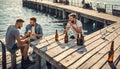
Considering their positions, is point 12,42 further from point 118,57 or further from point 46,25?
point 46,25

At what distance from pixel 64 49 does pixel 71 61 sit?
1.10 metres

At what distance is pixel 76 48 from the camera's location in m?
7.38

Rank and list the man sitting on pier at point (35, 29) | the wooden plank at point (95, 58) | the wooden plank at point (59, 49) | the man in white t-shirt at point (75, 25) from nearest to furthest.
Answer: the wooden plank at point (95, 58) → the wooden plank at point (59, 49) → the man in white t-shirt at point (75, 25) → the man sitting on pier at point (35, 29)

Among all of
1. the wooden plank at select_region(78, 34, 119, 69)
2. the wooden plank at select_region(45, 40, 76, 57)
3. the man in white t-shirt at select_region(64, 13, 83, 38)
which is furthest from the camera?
the man in white t-shirt at select_region(64, 13, 83, 38)

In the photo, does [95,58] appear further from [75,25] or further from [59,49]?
[75,25]

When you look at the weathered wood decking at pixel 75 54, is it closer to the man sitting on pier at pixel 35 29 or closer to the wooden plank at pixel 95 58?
the wooden plank at pixel 95 58

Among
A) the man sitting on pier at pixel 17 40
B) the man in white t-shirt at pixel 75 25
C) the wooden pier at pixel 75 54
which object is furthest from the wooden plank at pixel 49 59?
the man in white t-shirt at pixel 75 25

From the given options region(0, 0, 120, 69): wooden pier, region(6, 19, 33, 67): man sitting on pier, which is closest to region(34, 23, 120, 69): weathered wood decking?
region(0, 0, 120, 69): wooden pier

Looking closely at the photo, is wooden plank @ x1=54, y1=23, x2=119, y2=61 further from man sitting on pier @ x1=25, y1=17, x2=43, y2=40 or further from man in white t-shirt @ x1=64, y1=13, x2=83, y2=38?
man sitting on pier @ x1=25, y1=17, x2=43, y2=40

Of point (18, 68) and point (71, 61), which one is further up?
point (71, 61)

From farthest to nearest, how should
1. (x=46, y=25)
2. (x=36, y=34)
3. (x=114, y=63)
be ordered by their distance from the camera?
(x=46, y=25) < (x=36, y=34) < (x=114, y=63)

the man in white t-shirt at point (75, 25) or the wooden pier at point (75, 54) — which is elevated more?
the man in white t-shirt at point (75, 25)

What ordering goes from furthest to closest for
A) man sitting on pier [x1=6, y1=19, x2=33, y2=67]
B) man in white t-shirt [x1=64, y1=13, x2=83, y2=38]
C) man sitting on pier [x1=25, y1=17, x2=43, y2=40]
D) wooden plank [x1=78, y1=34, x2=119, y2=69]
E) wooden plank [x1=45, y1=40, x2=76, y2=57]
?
man sitting on pier [x1=25, y1=17, x2=43, y2=40]
man in white t-shirt [x1=64, y1=13, x2=83, y2=38]
man sitting on pier [x1=6, y1=19, x2=33, y2=67]
wooden plank [x1=45, y1=40, x2=76, y2=57]
wooden plank [x1=78, y1=34, x2=119, y2=69]

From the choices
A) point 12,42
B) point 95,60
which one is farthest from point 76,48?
point 12,42
